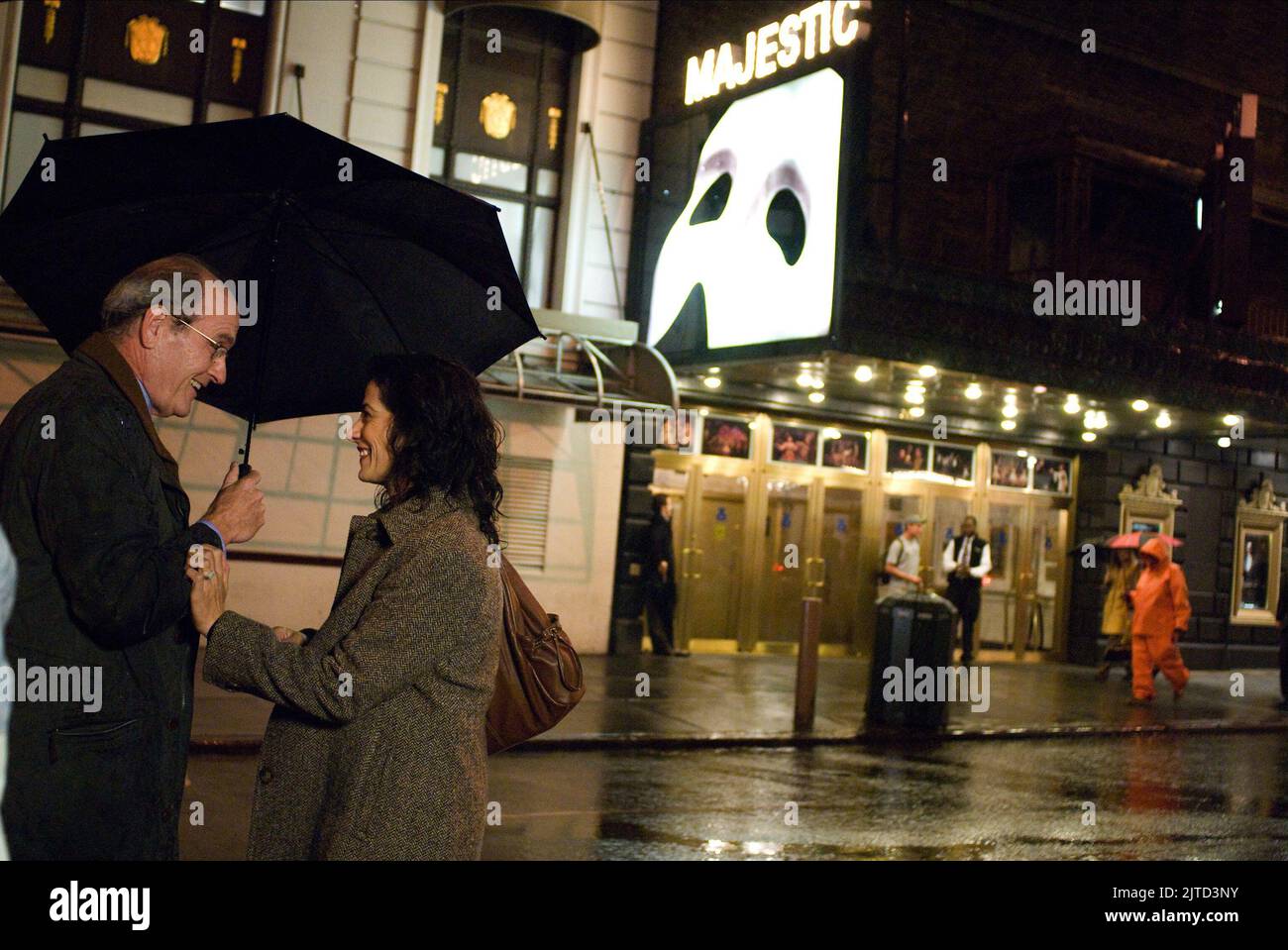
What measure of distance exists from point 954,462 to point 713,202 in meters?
6.83

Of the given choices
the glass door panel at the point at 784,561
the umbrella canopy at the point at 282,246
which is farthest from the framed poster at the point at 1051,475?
the umbrella canopy at the point at 282,246

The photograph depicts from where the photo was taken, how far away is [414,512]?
2932mm

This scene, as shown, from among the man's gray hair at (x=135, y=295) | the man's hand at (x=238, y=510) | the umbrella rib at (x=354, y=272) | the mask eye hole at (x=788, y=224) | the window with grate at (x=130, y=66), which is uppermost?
the window with grate at (x=130, y=66)

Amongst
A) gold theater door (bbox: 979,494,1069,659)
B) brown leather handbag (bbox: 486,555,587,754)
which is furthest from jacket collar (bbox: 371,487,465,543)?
gold theater door (bbox: 979,494,1069,659)

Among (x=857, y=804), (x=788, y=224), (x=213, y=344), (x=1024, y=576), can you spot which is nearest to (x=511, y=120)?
(x=788, y=224)

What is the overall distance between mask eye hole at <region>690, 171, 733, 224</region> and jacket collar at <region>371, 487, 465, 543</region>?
42.3 feet

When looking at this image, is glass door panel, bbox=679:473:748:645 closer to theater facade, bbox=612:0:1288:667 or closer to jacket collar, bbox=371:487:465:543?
theater facade, bbox=612:0:1288:667

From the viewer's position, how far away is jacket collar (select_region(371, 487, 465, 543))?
9.53 ft

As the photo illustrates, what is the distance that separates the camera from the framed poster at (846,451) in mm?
19031

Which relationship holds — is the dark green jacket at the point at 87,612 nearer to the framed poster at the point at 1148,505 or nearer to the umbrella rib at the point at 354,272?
the umbrella rib at the point at 354,272

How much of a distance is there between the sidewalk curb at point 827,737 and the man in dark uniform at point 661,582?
4.80m

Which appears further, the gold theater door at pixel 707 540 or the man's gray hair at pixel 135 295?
the gold theater door at pixel 707 540

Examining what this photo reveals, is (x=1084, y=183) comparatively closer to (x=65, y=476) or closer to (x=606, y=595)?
(x=606, y=595)

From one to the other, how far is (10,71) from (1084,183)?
13.6 metres
